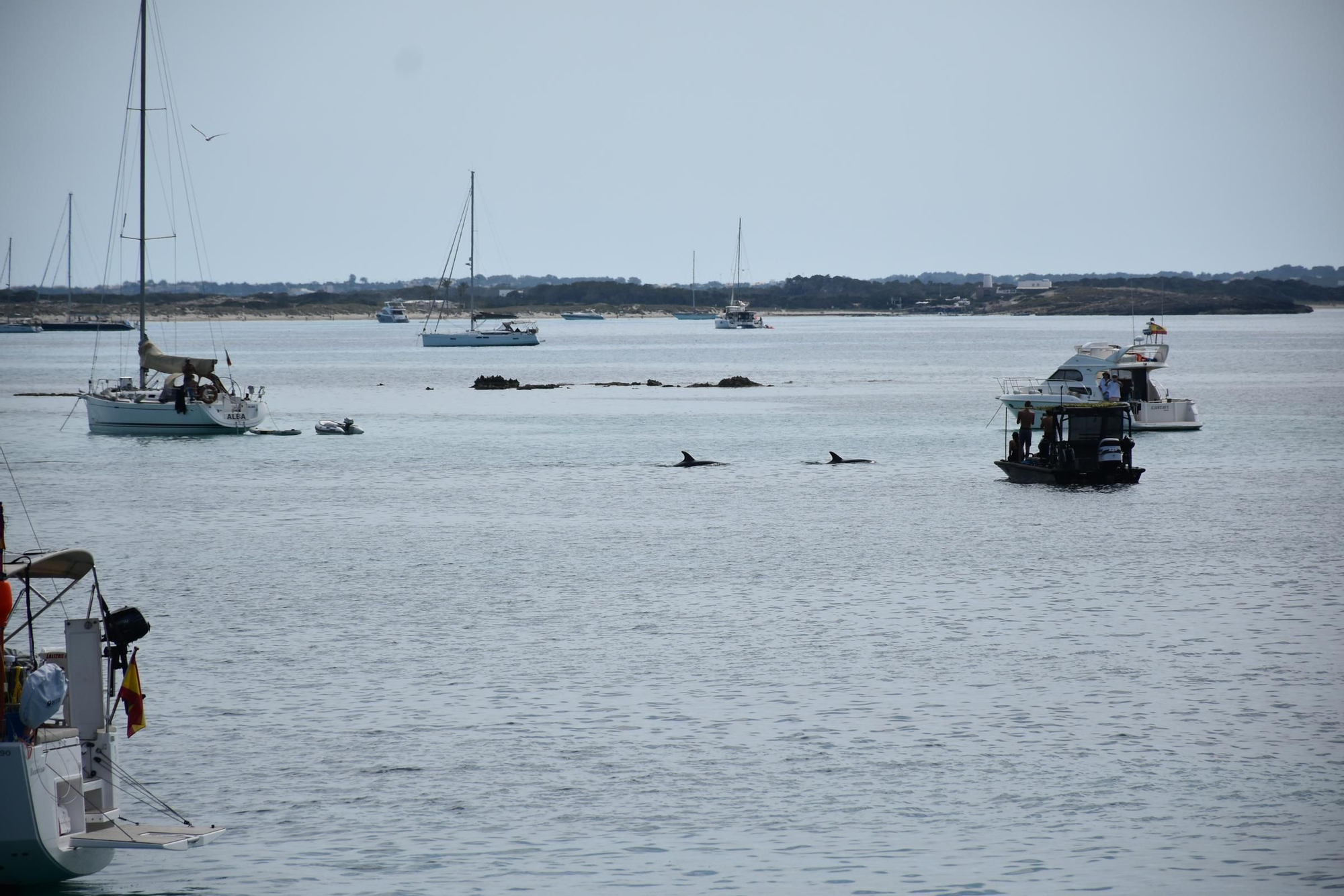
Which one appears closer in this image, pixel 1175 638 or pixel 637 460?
pixel 1175 638

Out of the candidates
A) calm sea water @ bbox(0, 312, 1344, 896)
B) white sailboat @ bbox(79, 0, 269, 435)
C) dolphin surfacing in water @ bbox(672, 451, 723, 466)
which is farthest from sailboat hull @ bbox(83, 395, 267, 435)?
dolphin surfacing in water @ bbox(672, 451, 723, 466)

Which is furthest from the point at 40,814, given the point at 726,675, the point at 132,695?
the point at 726,675

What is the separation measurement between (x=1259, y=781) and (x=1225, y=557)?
19.4 m

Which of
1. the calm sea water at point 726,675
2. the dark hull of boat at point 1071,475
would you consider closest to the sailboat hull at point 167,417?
the calm sea water at point 726,675

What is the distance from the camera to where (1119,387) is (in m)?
70.6

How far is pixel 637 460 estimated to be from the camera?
A: 63.0m

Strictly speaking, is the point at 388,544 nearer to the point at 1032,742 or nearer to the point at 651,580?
the point at 651,580

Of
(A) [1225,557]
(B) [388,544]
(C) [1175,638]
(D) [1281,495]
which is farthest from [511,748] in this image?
(D) [1281,495]

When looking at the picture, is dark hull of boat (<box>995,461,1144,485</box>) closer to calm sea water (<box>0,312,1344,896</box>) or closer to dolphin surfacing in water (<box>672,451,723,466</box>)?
calm sea water (<box>0,312,1344,896</box>)

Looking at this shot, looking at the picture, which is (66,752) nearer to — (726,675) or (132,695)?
(132,695)

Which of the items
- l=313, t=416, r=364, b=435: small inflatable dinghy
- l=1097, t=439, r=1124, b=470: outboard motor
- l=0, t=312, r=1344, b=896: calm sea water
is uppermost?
l=1097, t=439, r=1124, b=470: outboard motor

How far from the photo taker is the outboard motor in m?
51.9

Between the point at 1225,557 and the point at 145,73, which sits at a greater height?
the point at 145,73

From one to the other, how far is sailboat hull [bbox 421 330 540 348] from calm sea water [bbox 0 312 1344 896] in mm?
120419
